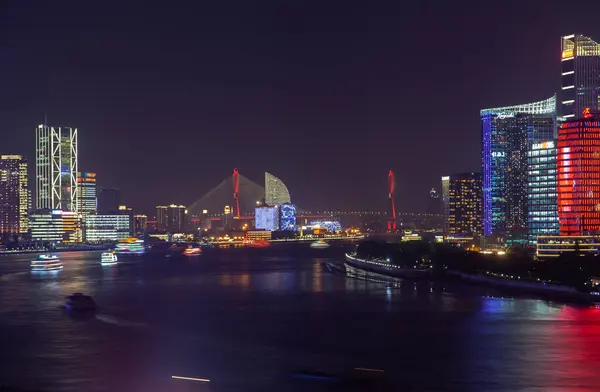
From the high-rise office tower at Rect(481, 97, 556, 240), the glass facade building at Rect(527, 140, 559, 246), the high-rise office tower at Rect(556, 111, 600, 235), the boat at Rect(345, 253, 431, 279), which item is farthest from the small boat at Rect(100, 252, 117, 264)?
the high-rise office tower at Rect(481, 97, 556, 240)

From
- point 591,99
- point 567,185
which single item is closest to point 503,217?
point 591,99

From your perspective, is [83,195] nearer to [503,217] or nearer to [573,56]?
[503,217]

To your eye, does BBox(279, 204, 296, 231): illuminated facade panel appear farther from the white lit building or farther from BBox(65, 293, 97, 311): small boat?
BBox(65, 293, 97, 311): small boat

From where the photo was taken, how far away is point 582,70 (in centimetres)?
5394

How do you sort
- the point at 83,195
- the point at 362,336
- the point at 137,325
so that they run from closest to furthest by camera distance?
the point at 362,336, the point at 137,325, the point at 83,195

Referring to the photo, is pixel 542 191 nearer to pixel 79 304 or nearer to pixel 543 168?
pixel 543 168

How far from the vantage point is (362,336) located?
17.0 metres

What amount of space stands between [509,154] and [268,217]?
4179 centimetres

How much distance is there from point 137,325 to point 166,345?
3236 millimetres

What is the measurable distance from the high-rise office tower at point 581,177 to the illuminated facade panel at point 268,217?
194ft

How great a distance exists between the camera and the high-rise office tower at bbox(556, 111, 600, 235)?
4381 cm

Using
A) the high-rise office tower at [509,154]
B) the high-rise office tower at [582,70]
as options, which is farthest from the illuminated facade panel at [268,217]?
the high-rise office tower at [582,70]

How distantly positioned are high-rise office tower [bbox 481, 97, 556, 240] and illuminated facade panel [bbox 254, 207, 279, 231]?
38.3 m

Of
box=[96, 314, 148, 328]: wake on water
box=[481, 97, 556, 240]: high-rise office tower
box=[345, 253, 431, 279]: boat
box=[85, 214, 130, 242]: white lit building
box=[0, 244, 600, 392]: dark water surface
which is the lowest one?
box=[0, 244, 600, 392]: dark water surface
